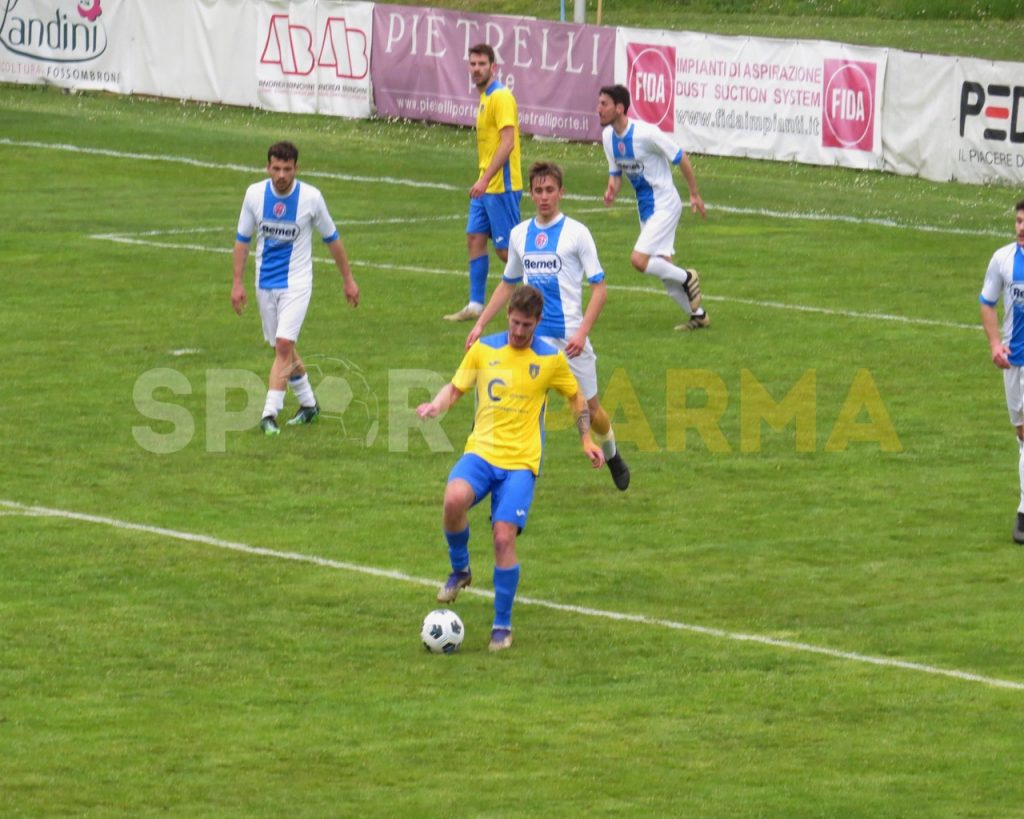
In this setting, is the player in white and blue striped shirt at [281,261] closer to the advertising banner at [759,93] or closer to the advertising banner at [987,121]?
the advertising banner at [987,121]

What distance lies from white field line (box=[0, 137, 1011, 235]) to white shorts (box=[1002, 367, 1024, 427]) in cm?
1382

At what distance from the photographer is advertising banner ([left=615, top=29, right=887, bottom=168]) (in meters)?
35.5

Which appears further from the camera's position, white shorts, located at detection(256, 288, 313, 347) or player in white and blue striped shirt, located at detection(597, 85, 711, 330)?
player in white and blue striped shirt, located at detection(597, 85, 711, 330)

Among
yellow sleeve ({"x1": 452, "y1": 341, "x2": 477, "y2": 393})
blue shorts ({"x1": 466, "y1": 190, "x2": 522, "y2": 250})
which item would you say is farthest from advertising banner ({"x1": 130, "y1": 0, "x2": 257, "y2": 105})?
yellow sleeve ({"x1": 452, "y1": 341, "x2": 477, "y2": 393})

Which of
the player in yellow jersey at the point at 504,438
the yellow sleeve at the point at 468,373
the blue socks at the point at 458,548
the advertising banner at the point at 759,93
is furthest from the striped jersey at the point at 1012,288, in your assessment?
the advertising banner at the point at 759,93

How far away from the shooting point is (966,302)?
24656mm

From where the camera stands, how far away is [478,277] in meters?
23.2

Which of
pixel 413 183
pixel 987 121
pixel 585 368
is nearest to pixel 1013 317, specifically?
pixel 585 368

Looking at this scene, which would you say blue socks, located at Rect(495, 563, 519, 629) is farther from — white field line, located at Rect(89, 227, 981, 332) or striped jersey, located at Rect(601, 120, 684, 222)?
white field line, located at Rect(89, 227, 981, 332)

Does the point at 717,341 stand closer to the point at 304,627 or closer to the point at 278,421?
the point at 278,421

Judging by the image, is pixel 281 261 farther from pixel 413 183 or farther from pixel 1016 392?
pixel 413 183

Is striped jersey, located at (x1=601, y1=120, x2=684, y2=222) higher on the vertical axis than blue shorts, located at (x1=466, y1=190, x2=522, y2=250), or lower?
higher

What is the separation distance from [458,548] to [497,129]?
10325mm

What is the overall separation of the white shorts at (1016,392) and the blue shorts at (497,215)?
8.62 m
